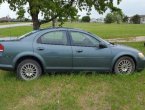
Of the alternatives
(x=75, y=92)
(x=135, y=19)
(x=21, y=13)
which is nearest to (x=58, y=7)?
(x=21, y=13)

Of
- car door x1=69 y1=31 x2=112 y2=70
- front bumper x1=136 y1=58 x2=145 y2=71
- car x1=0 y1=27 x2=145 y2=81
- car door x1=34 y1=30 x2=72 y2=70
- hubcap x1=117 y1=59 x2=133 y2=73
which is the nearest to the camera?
car x1=0 y1=27 x2=145 y2=81

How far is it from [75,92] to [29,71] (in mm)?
1908

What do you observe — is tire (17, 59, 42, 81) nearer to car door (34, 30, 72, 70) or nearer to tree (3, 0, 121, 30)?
car door (34, 30, 72, 70)

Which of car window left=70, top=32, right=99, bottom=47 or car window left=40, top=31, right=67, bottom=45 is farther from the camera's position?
Answer: car window left=70, top=32, right=99, bottom=47

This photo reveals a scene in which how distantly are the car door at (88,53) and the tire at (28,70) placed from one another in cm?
102

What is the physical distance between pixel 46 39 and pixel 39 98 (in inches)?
97.4

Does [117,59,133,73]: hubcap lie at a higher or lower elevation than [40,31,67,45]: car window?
lower

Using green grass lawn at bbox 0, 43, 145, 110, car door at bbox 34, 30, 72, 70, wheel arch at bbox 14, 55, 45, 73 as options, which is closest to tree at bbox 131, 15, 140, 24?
green grass lawn at bbox 0, 43, 145, 110

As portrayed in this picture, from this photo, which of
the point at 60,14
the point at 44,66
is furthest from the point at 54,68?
the point at 60,14

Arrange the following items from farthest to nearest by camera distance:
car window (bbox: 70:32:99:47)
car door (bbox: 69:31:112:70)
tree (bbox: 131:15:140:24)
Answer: tree (bbox: 131:15:140:24), car window (bbox: 70:32:99:47), car door (bbox: 69:31:112:70)

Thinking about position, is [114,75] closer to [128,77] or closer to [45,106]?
[128,77]

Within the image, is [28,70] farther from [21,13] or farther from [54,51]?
[21,13]

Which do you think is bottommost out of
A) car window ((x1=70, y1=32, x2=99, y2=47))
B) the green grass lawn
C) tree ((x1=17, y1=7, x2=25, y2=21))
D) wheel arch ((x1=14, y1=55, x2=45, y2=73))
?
the green grass lawn

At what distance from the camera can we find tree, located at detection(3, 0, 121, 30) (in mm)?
20625
